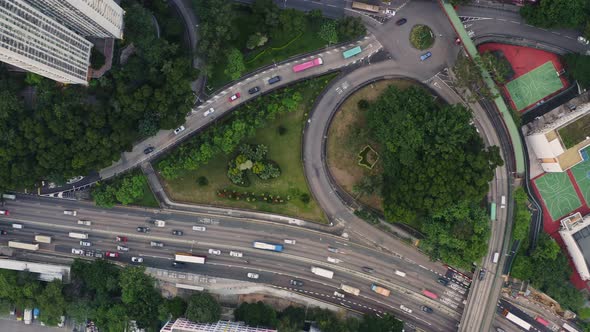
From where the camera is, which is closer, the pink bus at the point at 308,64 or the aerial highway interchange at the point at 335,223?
the pink bus at the point at 308,64

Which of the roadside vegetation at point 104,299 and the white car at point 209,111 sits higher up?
the white car at point 209,111

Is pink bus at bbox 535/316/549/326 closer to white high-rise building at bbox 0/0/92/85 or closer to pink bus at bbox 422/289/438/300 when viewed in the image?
pink bus at bbox 422/289/438/300

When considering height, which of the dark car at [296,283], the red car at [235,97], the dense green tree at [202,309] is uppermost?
the red car at [235,97]

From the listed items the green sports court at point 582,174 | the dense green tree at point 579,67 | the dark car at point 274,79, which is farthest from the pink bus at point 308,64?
the green sports court at point 582,174

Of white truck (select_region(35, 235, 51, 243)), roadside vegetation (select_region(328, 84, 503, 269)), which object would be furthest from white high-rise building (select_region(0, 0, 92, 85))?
roadside vegetation (select_region(328, 84, 503, 269))

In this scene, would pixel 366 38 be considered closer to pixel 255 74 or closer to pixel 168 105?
pixel 255 74

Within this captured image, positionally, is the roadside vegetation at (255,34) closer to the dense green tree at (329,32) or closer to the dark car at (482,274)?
the dense green tree at (329,32)

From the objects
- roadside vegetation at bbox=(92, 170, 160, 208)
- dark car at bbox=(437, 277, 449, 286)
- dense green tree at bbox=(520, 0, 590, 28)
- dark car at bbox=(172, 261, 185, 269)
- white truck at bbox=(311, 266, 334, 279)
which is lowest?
dark car at bbox=(437, 277, 449, 286)
